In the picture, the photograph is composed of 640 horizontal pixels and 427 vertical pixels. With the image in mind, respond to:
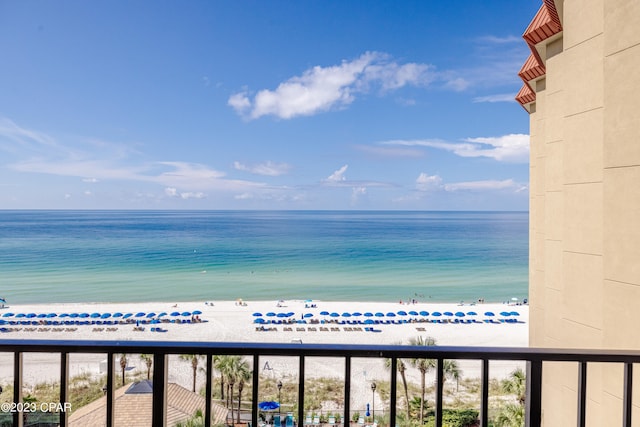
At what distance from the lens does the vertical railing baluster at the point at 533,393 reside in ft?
4.47

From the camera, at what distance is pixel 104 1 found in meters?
30.5

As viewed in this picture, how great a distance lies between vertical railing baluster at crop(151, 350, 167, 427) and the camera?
1347 mm

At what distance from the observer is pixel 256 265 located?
121ft

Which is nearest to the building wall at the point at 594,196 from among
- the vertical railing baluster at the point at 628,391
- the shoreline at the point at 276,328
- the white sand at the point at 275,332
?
the vertical railing baluster at the point at 628,391

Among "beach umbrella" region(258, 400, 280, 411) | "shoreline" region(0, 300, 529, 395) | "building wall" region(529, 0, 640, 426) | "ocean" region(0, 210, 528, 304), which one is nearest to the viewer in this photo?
"building wall" region(529, 0, 640, 426)

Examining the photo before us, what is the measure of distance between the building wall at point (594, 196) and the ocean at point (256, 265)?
21437 mm

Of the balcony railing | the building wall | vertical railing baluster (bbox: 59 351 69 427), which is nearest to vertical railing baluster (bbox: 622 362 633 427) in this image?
the balcony railing

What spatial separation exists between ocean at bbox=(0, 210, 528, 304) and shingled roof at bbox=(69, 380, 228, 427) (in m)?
18.6

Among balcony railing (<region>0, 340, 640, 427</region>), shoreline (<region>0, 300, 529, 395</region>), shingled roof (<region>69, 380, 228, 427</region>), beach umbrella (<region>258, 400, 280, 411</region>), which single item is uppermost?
balcony railing (<region>0, 340, 640, 427</region>)

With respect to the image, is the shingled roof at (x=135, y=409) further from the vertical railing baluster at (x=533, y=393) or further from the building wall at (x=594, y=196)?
the building wall at (x=594, y=196)

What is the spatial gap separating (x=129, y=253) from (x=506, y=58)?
197 feet

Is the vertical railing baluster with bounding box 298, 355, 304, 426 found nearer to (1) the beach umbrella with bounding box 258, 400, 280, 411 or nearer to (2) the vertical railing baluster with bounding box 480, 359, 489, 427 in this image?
(2) the vertical railing baluster with bounding box 480, 359, 489, 427

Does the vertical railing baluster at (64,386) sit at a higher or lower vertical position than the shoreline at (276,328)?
higher

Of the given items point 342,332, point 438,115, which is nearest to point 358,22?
point 438,115
